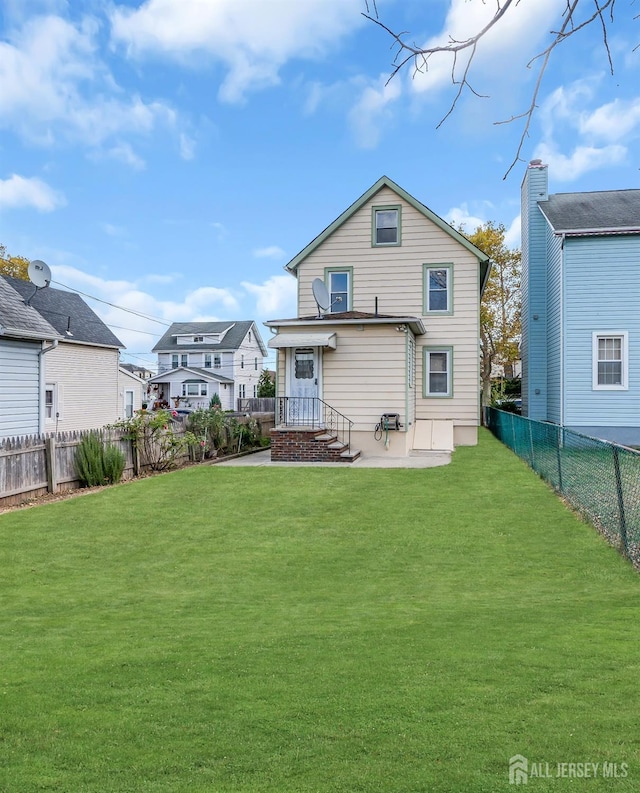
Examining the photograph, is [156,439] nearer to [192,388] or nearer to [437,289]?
[437,289]

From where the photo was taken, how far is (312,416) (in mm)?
16875

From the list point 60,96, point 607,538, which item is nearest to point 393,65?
point 607,538

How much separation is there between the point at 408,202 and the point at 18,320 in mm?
13151

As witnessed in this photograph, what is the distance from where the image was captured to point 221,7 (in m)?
3.88

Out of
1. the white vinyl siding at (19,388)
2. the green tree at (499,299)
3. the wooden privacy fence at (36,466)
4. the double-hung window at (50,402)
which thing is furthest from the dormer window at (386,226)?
the green tree at (499,299)

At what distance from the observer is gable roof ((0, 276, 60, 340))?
12820 mm

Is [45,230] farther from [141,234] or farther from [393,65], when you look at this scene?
[393,65]

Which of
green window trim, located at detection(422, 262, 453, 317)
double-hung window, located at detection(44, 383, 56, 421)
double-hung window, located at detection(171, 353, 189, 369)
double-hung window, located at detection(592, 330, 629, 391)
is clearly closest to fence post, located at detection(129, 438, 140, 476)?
green window trim, located at detection(422, 262, 453, 317)

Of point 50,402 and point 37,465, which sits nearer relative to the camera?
point 37,465

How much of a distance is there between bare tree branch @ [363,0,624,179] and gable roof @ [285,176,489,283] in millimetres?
17195

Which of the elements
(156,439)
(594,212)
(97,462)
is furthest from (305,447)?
(594,212)

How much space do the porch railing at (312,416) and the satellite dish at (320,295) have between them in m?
3.18

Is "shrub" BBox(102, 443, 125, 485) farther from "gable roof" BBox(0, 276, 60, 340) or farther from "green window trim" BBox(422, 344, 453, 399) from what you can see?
"green window trim" BBox(422, 344, 453, 399)

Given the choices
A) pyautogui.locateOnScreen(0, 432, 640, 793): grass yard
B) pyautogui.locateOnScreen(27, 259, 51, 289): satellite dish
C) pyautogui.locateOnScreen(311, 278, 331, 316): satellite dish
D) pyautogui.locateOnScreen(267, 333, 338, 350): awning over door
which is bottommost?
pyautogui.locateOnScreen(0, 432, 640, 793): grass yard
